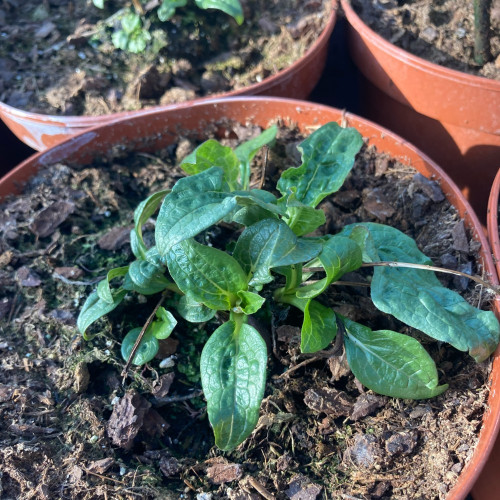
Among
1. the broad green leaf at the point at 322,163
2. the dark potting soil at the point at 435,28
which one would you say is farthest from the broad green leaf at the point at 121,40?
the broad green leaf at the point at 322,163

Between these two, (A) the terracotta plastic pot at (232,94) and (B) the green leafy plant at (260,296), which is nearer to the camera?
(B) the green leafy plant at (260,296)

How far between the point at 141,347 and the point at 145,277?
0.59 ft

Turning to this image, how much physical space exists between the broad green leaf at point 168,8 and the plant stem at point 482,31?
0.99 metres

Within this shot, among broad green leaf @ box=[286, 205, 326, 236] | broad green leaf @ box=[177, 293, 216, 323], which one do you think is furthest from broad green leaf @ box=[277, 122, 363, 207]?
broad green leaf @ box=[177, 293, 216, 323]

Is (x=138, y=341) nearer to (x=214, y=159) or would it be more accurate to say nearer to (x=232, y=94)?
(x=214, y=159)

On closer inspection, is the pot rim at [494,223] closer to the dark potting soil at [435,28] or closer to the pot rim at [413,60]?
the pot rim at [413,60]

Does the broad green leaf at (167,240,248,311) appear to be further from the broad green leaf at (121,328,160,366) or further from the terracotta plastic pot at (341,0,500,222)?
the terracotta plastic pot at (341,0,500,222)

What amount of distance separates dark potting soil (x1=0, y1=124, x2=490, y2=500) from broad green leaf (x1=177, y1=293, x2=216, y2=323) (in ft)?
0.44

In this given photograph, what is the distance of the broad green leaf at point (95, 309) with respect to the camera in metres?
1.23

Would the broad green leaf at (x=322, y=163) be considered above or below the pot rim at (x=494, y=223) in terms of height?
above

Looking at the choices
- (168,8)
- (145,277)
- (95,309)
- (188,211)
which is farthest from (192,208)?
(168,8)

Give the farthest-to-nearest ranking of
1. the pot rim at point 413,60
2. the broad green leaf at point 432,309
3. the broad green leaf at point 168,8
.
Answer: the broad green leaf at point 168,8 < the pot rim at point 413,60 < the broad green leaf at point 432,309

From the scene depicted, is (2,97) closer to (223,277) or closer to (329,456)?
(223,277)

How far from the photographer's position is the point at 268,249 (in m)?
1.10
